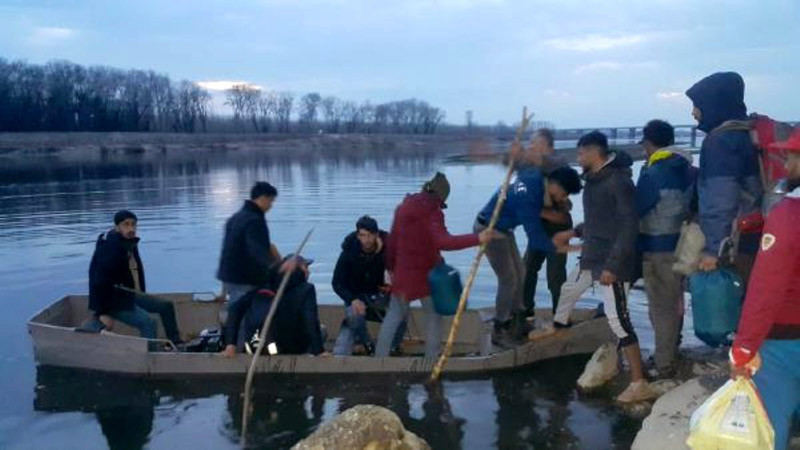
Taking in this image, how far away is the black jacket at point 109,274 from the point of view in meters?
7.77

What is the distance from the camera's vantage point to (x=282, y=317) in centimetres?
743

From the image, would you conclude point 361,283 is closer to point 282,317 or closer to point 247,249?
point 282,317

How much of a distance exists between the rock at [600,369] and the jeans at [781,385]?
3.26m

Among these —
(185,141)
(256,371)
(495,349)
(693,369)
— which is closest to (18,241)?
(256,371)

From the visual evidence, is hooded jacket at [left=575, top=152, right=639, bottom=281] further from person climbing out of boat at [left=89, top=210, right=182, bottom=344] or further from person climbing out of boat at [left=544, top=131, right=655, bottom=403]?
person climbing out of boat at [left=89, top=210, right=182, bottom=344]

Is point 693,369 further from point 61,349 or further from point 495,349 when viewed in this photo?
point 61,349

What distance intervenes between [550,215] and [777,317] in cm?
406

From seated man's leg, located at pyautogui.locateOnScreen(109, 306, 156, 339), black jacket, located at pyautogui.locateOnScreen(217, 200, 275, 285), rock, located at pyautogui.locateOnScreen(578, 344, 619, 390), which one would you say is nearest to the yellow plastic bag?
rock, located at pyautogui.locateOnScreen(578, 344, 619, 390)

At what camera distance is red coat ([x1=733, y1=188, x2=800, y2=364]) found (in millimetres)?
3361

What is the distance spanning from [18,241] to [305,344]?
12053mm

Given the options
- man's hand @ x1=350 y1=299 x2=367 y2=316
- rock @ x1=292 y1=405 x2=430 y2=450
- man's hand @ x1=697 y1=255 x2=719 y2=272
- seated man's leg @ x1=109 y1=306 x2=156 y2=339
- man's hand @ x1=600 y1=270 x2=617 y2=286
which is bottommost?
rock @ x1=292 y1=405 x2=430 y2=450

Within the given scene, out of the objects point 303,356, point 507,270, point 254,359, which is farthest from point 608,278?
point 254,359

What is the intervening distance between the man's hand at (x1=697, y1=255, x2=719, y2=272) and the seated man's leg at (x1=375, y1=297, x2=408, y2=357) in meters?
2.86

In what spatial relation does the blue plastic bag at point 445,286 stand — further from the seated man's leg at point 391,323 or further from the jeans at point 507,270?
the jeans at point 507,270
